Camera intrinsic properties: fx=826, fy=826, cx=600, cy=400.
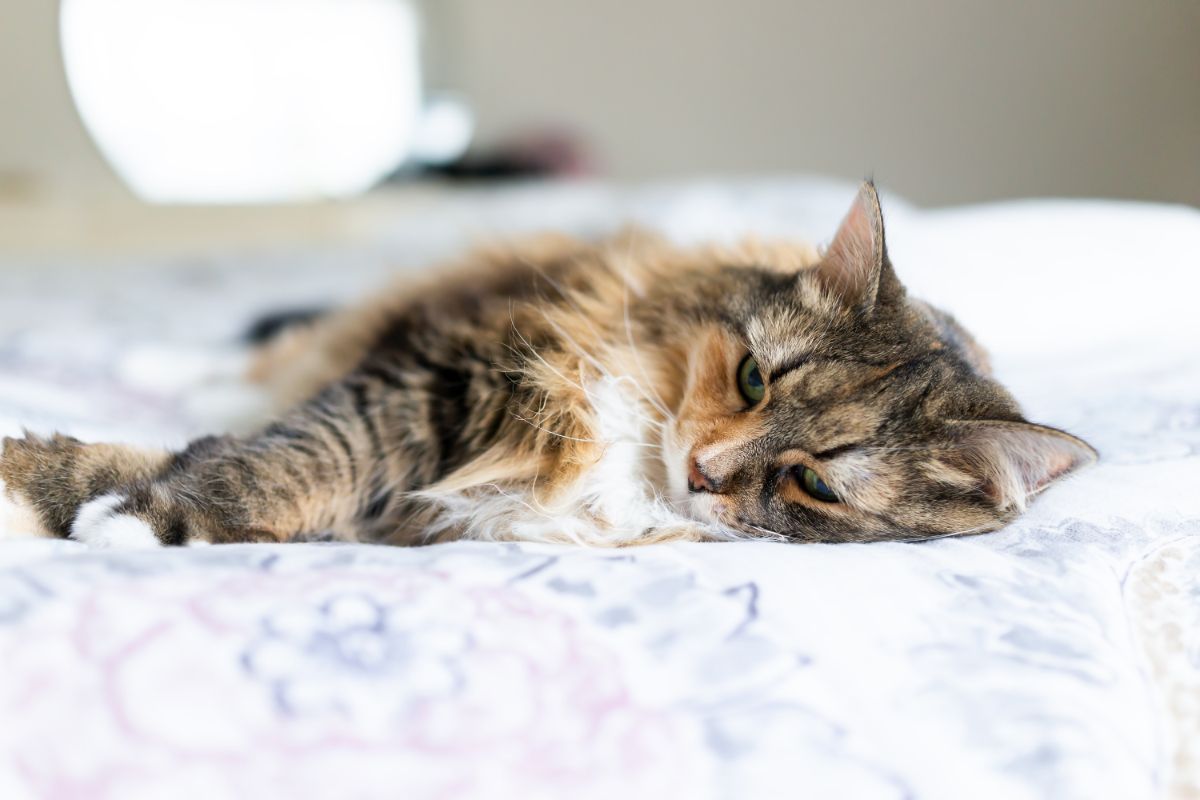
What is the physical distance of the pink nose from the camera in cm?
104

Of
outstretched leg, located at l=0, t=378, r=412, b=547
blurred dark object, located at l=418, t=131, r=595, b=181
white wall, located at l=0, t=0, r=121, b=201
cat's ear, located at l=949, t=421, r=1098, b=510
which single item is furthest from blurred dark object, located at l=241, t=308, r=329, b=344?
white wall, located at l=0, t=0, r=121, b=201

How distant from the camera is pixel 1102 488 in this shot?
3.32 ft

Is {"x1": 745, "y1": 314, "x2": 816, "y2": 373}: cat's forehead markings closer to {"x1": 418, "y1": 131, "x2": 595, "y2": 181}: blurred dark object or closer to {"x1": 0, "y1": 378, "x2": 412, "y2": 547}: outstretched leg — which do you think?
{"x1": 0, "y1": 378, "x2": 412, "y2": 547}: outstretched leg

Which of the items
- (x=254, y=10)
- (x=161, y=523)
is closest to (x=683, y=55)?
(x=254, y=10)

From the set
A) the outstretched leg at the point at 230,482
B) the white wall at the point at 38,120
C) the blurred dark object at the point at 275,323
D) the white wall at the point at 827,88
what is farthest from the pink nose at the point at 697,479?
the white wall at the point at 38,120

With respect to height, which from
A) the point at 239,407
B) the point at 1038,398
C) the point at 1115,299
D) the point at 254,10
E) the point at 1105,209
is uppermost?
the point at 254,10

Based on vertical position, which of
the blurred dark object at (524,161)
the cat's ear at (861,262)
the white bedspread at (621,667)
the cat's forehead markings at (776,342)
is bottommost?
the white bedspread at (621,667)

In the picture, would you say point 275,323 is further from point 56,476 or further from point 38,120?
point 38,120

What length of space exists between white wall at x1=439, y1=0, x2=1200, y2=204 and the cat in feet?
8.30

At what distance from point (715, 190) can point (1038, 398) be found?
1.98 m

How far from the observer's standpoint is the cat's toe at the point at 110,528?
2.89ft

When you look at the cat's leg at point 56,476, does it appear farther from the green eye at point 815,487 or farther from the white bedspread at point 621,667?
the green eye at point 815,487

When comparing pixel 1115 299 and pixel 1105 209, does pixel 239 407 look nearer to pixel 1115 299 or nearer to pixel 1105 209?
pixel 1115 299

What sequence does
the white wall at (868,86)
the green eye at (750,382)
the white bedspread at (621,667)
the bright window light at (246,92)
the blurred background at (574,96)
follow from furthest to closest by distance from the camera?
the bright window light at (246,92)
the blurred background at (574,96)
the white wall at (868,86)
the green eye at (750,382)
the white bedspread at (621,667)
